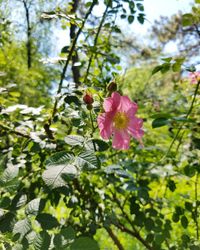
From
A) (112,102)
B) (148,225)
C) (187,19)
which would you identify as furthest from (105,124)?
(148,225)

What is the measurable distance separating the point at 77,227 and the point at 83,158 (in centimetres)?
71

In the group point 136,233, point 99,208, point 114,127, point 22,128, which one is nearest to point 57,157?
point 114,127

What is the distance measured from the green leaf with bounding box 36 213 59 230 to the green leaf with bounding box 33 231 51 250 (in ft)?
0.23

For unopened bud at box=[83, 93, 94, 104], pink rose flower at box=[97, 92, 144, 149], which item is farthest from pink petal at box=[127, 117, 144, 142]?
unopened bud at box=[83, 93, 94, 104]

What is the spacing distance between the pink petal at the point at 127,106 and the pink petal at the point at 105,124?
3 cm

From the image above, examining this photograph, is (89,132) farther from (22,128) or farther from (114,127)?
(22,128)

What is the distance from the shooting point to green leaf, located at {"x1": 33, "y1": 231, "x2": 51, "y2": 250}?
67 cm

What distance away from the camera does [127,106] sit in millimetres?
797

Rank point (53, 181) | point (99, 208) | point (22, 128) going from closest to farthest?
point (53, 181) → point (22, 128) → point (99, 208)

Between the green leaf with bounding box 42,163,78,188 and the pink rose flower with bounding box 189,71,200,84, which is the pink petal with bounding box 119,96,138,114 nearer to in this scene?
the green leaf with bounding box 42,163,78,188

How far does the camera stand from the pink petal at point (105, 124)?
75 centimetres

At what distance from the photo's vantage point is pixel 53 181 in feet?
2.06

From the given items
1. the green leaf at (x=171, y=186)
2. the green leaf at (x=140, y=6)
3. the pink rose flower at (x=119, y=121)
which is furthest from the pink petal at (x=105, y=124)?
the green leaf at (x=140, y=6)

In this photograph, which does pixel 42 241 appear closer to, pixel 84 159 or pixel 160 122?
pixel 84 159
